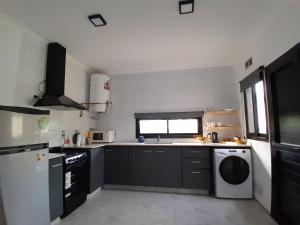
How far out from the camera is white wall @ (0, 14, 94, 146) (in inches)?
91.6

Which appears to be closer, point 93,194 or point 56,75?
point 56,75

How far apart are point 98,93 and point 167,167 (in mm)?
2122

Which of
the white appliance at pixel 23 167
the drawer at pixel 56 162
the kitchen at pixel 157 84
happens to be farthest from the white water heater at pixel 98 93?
the white appliance at pixel 23 167

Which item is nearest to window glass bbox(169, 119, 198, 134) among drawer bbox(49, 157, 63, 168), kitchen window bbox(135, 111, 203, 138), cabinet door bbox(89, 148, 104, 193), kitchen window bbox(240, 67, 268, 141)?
kitchen window bbox(135, 111, 203, 138)

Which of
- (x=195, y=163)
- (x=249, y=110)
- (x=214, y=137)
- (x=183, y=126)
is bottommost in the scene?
(x=195, y=163)

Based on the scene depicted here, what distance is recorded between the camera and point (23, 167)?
1.97m

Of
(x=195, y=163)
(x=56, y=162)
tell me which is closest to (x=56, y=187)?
(x=56, y=162)

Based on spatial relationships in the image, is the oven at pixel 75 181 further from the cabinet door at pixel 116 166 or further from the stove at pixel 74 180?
the cabinet door at pixel 116 166

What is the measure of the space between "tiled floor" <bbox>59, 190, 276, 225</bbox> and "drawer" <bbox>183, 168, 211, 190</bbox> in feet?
Answer: 0.60

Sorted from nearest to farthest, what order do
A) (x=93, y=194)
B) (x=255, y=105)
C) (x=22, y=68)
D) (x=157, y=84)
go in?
(x=22, y=68), (x=255, y=105), (x=93, y=194), (x=157, y=84)

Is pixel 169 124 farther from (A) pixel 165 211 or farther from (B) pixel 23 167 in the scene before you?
(B) pixel 23 167

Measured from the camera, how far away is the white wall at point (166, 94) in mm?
4125

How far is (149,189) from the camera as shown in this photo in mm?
3740

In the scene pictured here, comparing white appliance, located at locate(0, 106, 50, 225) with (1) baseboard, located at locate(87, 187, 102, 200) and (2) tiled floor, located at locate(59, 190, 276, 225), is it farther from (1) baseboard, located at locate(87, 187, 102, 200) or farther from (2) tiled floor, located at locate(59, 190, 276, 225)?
(1) baseboard, located at locate(87, 187, 102, 200)
